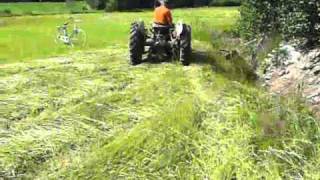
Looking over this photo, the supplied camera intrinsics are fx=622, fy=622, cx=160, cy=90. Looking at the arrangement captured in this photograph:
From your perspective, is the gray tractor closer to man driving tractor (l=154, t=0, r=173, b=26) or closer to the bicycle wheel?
man driving tractor (l=154, t=0, r=173, b=26)

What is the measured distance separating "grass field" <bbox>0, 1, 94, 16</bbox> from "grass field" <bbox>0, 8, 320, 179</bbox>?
23730 millimetres

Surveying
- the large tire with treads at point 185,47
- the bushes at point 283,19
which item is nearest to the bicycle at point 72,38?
the bushes at point 283,19

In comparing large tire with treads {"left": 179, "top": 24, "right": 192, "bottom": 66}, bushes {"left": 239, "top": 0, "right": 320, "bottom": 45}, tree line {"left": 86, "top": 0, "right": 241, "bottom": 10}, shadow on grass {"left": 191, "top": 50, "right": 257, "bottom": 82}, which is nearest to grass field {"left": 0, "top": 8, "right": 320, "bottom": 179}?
shadow on grass {"left": 191, "top": 50, "right": 257, "bottom": 82}

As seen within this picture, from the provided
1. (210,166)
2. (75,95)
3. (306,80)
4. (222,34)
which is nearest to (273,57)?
(306,80)

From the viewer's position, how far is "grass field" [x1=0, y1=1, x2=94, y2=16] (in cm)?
3497

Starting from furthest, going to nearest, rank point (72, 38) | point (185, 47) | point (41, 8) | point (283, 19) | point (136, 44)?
point (41, 8) → point (72, 38) → point (283, 19) → point (136, 44) → point (185, 47)

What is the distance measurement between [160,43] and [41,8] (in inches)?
1034

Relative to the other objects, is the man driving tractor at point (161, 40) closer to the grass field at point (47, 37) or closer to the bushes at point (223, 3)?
the grass field at point (47, 37)

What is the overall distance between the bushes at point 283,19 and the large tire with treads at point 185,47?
2.84 m

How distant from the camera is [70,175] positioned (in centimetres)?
644

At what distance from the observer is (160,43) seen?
42.8 ft

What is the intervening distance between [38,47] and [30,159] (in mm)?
11117

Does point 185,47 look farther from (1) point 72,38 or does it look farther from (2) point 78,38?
(2) point 78,38

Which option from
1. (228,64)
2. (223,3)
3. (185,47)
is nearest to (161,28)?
(185,47)
